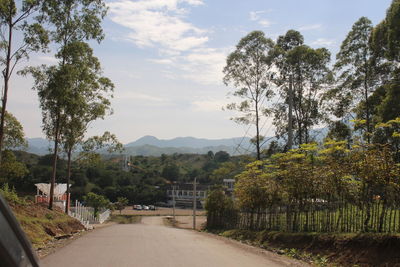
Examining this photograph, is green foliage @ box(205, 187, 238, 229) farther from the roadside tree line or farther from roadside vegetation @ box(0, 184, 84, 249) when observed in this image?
roadside vegetation @ box(0, 184, 84, 249)

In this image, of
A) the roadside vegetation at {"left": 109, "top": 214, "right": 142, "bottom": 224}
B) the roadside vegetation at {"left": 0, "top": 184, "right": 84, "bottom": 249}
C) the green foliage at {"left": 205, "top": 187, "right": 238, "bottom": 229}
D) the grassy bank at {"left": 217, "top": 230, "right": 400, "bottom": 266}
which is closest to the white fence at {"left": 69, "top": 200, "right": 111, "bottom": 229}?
the roadside vegetation at {"left": 109, "top": 214, "right": 142, "bottom": 224}

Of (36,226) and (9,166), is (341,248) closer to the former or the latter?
(36,226)

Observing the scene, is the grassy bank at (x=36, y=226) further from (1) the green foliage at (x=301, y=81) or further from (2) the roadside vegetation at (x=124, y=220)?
(2) the roadside vegetation at (x=124, y=220)

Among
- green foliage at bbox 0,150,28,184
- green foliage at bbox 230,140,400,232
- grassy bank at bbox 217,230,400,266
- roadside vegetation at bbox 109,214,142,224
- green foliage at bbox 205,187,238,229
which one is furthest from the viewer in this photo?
roadside vegetation at bbox 109,214,142,224

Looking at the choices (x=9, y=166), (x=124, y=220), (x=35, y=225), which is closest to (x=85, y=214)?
(x=9, y=166)

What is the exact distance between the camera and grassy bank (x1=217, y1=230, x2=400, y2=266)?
807cm

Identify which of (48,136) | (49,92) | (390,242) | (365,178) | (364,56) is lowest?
(390,242)

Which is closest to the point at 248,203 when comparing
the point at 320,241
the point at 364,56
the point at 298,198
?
the point at 298,198

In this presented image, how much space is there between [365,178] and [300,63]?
79.7 ft

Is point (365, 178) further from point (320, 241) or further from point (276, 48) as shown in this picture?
point (276, 48)

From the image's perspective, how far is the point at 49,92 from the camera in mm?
20938

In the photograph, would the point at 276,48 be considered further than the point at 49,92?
Yes

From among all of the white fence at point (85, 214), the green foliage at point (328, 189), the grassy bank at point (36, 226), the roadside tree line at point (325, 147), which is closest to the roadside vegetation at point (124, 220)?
the white fence at point (85, 214)

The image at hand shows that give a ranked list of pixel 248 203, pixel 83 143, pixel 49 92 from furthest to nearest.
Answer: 1. pixel 83 143
2. pixel 49 92
3. pixel 248 203
